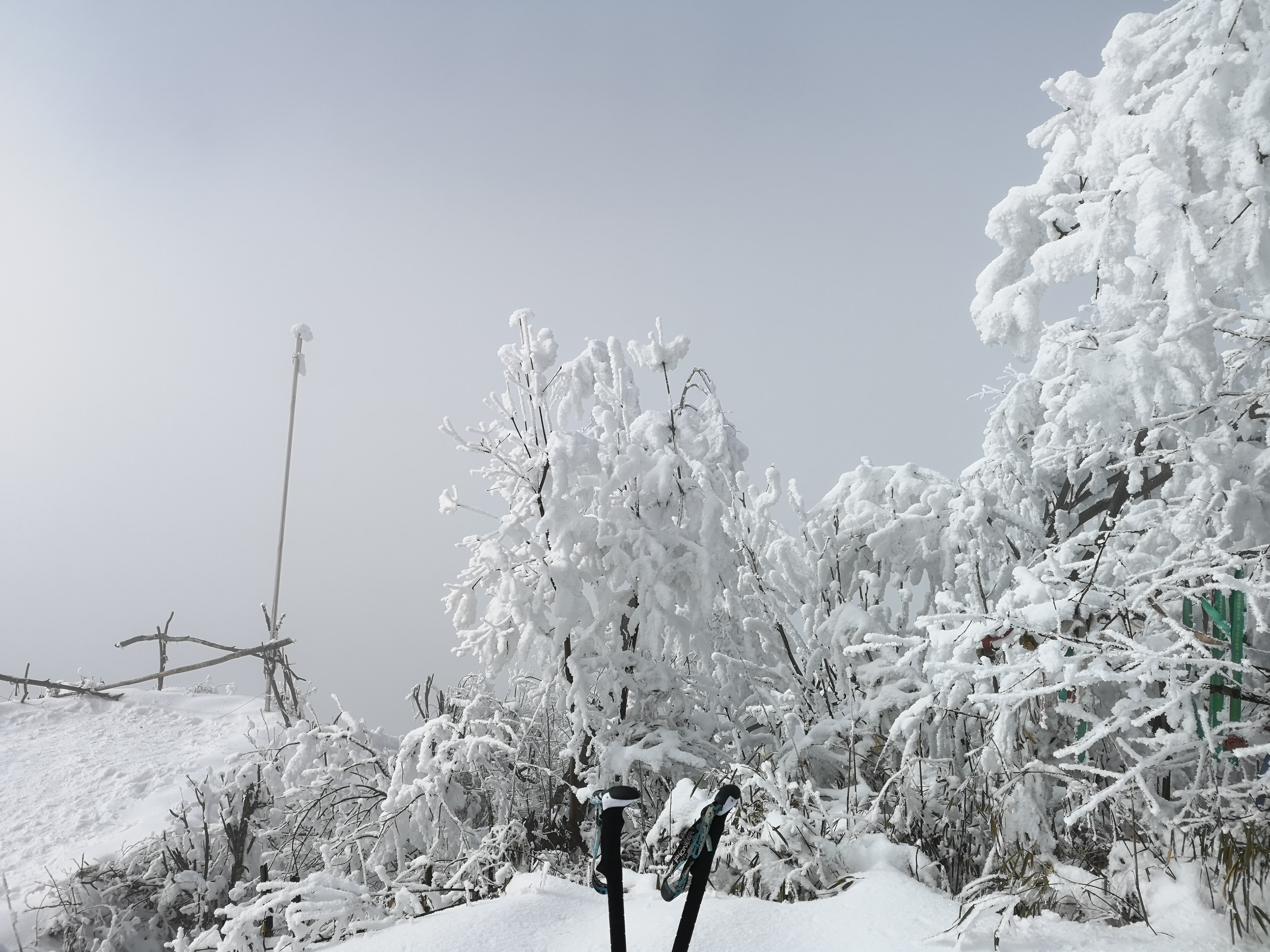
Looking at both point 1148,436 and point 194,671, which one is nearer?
point 1148,436

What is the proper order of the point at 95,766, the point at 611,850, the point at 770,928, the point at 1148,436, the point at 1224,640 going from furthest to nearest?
the point at 95,766 → the point at 1148,436 → the point at 1224,640 → the point at 770,928 → the point at 611,850

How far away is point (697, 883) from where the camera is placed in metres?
1.78

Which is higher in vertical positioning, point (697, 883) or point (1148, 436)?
point (1148, 436)

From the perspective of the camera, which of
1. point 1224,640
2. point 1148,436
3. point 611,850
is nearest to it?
point 611,850

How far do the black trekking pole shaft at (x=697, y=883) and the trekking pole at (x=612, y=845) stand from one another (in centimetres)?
14

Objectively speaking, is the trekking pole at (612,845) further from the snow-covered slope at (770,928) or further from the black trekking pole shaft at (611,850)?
the snow-covered slope at (770,928)

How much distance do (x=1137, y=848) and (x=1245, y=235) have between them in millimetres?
2095

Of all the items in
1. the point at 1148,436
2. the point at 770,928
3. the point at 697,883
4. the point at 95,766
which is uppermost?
the point at 1148,436

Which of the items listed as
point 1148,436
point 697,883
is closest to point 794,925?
point 697,883

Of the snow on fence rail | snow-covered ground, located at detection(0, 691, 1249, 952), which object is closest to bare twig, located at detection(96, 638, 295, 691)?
the snow on fence rail

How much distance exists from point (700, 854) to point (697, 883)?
0.07m

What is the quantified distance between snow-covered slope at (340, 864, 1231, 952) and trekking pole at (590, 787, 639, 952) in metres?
0.48

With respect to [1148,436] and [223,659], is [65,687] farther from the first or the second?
[1148,436]

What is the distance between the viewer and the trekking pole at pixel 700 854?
5.65 ft
